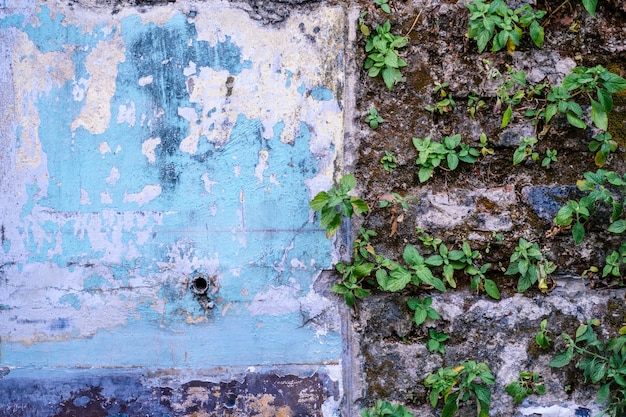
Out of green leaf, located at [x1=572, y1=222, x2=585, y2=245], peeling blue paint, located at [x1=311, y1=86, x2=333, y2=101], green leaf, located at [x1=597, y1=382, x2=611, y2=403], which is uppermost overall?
peeling blue paint, located at [x1=311, y1=86, x2=333, y2=101]

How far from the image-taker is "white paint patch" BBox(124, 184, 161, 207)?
6.17 feet

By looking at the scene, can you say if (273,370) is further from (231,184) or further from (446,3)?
(446,3)

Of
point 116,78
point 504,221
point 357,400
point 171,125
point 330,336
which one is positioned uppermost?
point 116,78

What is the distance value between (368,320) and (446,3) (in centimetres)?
106

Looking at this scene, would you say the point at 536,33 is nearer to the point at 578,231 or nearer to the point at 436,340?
the point at 578,231

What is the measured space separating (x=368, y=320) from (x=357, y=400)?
0.87 feet

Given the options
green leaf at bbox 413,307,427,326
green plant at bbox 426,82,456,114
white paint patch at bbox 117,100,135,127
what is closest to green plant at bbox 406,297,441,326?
green leaf at bbox 413,307,427,326

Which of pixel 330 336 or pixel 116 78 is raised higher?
pixel 116 78

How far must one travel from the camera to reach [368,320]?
77.1 inches

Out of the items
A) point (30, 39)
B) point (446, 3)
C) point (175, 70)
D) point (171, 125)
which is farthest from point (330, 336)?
point (30, 39)

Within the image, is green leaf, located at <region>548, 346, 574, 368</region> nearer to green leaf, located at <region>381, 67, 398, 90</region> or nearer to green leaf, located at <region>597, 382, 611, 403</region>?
green leaf, located at <region>597, 382, 611, 403</region>

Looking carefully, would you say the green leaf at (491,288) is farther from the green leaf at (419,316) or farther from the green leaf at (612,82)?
the green leaf at (612,82)

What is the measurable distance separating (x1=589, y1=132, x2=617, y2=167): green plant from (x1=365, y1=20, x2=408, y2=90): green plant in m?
0.67

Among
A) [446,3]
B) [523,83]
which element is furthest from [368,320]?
[446,3]
